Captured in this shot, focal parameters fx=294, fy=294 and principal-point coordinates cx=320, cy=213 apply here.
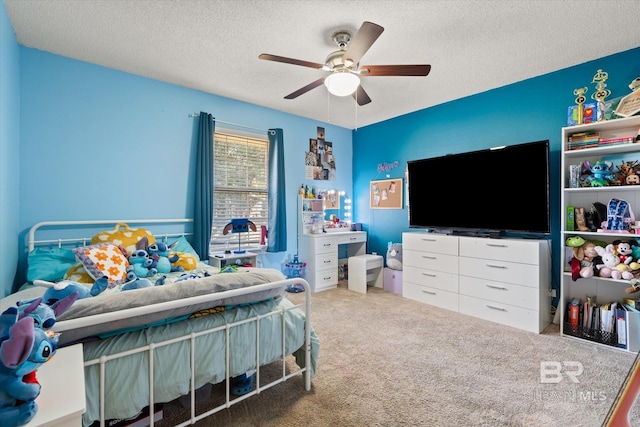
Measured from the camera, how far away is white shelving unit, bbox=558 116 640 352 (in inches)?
95.3

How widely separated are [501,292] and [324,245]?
2.13 metres

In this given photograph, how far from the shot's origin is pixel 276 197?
3885 millimetres

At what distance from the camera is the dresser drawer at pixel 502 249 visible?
2.69 meters

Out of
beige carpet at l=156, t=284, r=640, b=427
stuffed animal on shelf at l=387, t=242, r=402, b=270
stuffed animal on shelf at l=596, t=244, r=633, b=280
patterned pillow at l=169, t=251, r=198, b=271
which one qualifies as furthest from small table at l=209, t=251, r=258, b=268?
stuffed animal on shelf at l=596, t=244, r=633, b=280

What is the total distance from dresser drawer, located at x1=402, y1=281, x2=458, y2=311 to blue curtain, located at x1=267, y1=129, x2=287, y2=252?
167 cm

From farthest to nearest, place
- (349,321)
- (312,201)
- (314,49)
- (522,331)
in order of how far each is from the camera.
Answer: (312,201), (349,321), (522,331), (314,49)

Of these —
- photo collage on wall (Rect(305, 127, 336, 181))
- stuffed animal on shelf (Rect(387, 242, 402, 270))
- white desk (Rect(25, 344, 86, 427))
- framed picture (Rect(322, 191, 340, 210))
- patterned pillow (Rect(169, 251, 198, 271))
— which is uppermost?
photo collage on wall (Rect(305, 127, 336, 181))

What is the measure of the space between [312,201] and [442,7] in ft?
9.24

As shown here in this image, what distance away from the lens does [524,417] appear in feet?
5.25

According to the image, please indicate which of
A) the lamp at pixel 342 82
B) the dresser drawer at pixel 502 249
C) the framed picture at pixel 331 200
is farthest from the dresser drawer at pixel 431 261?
the lamp at pixel 342 82

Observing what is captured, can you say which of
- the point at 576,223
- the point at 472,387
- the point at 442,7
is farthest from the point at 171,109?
the point at 576,223

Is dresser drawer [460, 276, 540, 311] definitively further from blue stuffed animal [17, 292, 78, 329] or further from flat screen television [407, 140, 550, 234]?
blue stuffed animal [17, 292, 78, 329]

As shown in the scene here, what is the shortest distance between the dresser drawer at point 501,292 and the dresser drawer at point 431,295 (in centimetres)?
16

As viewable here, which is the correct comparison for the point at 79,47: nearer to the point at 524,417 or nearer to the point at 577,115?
the point at 524,417
